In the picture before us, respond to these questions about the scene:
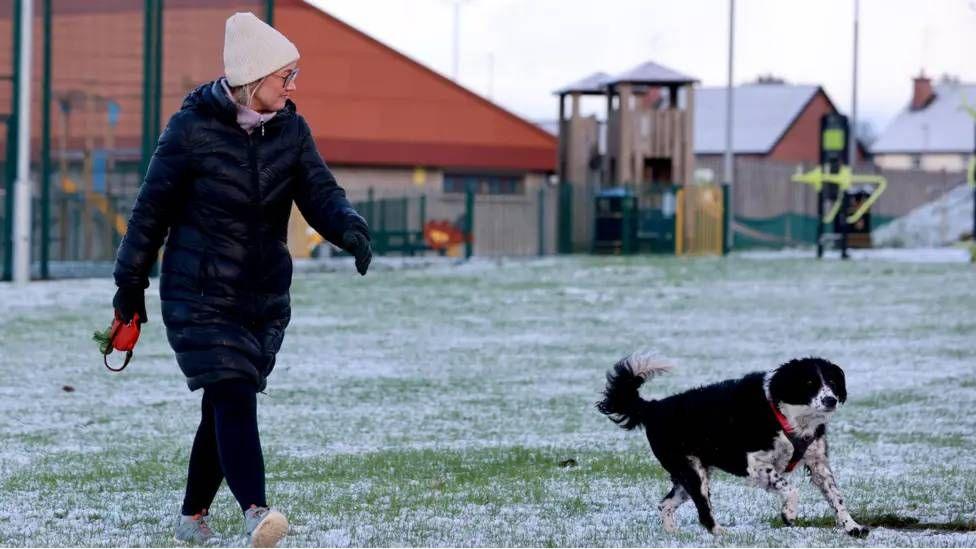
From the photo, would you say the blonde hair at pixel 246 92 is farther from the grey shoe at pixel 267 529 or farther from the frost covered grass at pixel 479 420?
the frost covered grass at pixel 479 420

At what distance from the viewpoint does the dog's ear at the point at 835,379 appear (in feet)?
21.8

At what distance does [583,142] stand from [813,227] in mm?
12517

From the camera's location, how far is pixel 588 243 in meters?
45.7

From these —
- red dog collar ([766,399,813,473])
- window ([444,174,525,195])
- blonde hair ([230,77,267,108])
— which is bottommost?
red dog collar ([766,399,813,473])

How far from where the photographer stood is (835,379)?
6664 millimetres

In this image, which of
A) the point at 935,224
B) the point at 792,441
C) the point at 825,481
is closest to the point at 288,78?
the point at 792,441

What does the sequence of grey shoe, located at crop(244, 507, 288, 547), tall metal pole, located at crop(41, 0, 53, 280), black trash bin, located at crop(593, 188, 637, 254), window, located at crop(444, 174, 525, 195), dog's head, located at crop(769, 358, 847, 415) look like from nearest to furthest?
grey shoe, located at crop(244, 507, 288, 547) < dog's head, located at crop(769, 358, 847, 415) < tall metal pole, located at crop(41, 0, 53, 280) < black trash bin, located at crop(593, 188, 637, 254) < window, located at crop(444, 174, 525, 195)

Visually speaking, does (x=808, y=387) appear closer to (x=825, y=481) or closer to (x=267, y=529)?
(x=825, y=481)

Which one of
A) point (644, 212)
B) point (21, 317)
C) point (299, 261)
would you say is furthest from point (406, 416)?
point (644, 212)

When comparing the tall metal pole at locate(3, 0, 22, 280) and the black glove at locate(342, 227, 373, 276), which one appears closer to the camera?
the black glove at locate(342, 227, 373, 276)

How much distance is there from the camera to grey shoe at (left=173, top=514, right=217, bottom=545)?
Result: 6.62 m

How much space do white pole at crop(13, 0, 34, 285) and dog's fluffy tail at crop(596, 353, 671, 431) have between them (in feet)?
65.1

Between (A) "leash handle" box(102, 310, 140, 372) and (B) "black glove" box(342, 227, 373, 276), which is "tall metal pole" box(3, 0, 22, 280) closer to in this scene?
(A) "leash handle" box(102, 310, 140, 372)

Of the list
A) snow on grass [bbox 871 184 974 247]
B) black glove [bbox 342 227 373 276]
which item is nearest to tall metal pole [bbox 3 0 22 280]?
black glove [bbox 342 227 373 276]
